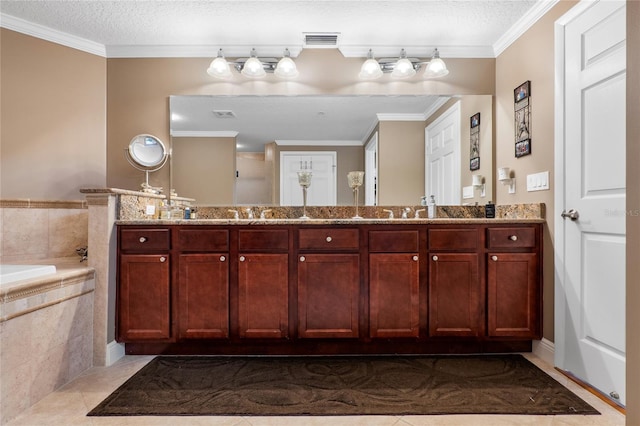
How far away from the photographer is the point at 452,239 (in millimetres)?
2115

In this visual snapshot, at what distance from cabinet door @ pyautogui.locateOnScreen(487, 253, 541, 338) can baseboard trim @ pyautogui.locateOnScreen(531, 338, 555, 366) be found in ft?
0.23

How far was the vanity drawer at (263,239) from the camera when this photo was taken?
210 centimetres

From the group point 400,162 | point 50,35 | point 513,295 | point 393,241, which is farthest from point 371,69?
point 50,35

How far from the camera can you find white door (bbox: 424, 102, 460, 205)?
8.77ft

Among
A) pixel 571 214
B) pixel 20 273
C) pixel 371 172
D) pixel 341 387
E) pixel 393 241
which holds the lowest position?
pixel 341 387

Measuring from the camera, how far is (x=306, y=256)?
2.09 meters

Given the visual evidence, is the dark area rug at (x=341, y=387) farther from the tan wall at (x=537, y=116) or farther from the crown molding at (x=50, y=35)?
the crown molding at (x=50, y=35)

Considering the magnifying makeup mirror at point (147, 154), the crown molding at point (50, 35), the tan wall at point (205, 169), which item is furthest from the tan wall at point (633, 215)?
the crown molding at point (50, 35)

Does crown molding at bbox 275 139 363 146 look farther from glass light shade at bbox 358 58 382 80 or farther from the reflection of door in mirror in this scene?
glass light shade at bbox 358 58 382 80

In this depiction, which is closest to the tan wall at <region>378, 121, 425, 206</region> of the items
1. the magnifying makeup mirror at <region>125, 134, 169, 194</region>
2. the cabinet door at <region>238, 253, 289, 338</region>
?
the cabinet door at <region>238, 253, 289, 338</region>

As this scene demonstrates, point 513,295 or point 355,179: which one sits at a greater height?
point 355,179

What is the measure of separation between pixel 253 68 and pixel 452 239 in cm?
194

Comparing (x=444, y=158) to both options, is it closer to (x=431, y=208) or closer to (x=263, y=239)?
(x=431, y=208)

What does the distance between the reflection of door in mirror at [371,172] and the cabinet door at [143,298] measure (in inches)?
61.7
